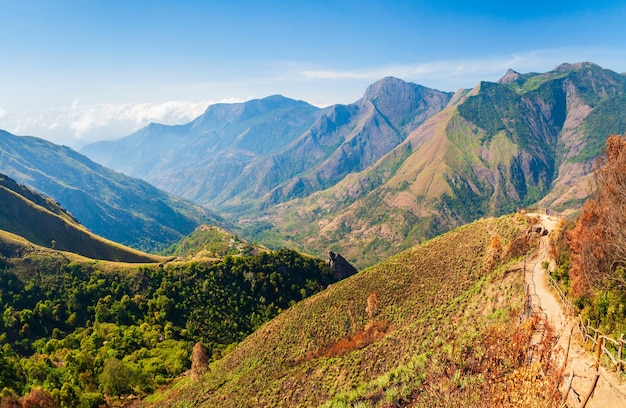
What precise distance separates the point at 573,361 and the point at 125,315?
12171 cm

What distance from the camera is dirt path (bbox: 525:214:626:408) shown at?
22.0 m

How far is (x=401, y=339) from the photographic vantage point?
44.2m

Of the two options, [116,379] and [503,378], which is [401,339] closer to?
[503,378]

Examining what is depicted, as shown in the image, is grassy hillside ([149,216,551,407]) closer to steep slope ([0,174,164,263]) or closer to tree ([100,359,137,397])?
tree ([100,359,137,397])

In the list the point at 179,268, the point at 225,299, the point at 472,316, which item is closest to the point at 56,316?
the point at 179,268

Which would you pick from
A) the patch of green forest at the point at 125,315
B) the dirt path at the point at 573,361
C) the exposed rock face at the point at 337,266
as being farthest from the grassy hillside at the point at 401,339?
the exposed rock face at the point at 337,266

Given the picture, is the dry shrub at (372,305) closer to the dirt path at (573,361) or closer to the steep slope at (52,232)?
the dirt path at (573,361)

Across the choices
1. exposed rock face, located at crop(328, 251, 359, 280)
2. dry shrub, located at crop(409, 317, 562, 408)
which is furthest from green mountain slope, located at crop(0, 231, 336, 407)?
dry shrub, located at crop(409, 317, 562, 408)

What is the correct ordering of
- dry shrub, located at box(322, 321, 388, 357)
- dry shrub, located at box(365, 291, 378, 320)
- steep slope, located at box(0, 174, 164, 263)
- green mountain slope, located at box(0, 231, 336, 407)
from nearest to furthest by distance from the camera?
dry shrub, located at box(322, 321, 388, 357), dry shrub, located at box(365, 291, 378, 320), green mountain slope, located at box(0, 231, 336, 407), steep slope, located at box(0, 174, 164, 263)

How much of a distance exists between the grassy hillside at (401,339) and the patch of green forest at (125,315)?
677 inches

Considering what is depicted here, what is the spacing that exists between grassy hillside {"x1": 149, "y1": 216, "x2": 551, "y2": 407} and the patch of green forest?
56.4 feet

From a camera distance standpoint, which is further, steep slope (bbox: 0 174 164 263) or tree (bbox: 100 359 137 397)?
steep slope (bbox: 0 174 164 263)

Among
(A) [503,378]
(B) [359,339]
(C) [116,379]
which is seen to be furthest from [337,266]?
(A) [503,378]

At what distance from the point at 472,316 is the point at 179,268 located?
Result: 121 metres
